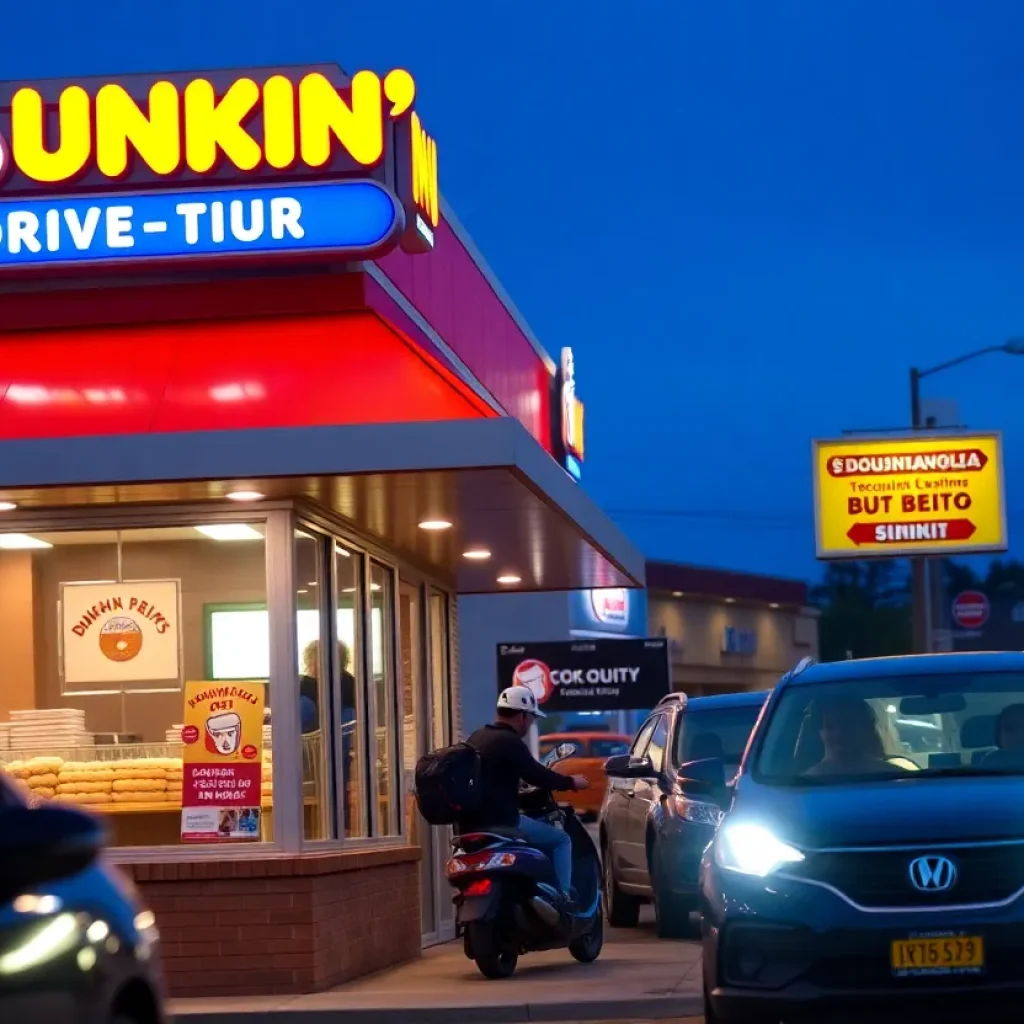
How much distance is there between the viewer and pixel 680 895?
660 inches

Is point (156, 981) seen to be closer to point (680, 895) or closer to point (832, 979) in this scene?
point (832, 979)

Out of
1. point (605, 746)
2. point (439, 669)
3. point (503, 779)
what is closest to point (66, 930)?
point (503, 779)

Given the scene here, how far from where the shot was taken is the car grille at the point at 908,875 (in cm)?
853

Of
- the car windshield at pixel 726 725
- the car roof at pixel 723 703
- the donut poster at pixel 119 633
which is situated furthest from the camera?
the car roof at pixel 723 703

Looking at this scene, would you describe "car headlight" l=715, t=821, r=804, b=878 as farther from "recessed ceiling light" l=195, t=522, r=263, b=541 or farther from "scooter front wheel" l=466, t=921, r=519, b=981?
"recessed ceiling light" l=195, t=522, r=263, b=541

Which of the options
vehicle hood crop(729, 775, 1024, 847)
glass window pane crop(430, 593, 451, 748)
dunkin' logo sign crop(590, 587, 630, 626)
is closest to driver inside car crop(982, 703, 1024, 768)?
vehicle hood crop(729, 775, 1024, 847)

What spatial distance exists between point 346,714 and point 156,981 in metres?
10.2

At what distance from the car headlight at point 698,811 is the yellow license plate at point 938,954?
7329mm

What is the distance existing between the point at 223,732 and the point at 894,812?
647 cm

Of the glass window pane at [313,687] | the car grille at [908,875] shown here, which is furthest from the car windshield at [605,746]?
Result: the car grille at [908,875]

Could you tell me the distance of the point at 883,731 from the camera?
10.4 metres

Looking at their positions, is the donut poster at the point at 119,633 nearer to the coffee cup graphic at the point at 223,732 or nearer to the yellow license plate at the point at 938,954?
the coffee cup graphic at the point at 223,732

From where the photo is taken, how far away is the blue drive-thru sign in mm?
14789

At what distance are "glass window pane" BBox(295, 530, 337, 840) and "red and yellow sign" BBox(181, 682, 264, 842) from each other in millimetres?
346
